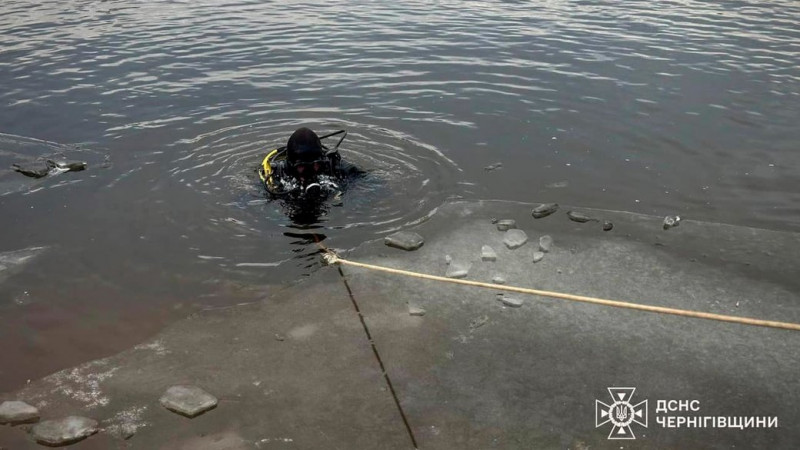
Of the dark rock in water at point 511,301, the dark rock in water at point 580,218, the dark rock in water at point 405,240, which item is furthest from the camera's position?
the dark rock in water at point 580,218

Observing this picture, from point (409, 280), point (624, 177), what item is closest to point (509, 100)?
point (624, 177)

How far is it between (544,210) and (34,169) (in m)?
6.11

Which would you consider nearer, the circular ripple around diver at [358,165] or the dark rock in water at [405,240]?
the dark rock in water at [405,240]

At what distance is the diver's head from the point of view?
7.89 meters

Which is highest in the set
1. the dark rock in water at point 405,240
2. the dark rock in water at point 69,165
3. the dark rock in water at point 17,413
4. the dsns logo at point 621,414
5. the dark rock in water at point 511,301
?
the dark rock in water at point 69,165

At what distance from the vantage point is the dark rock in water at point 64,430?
427 centimetres

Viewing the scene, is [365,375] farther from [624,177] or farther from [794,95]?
[794,95]

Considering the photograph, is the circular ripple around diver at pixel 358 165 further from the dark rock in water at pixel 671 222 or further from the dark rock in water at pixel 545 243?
the dark rock in water at pixel 671 222

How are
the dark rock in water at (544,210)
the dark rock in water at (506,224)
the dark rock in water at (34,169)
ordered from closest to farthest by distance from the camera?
1. the dark rock in water at (506,224)
2. the dark rock in water at (544,210)
3. the dark rock in water at (34,169)

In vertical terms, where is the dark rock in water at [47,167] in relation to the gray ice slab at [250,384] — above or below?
above

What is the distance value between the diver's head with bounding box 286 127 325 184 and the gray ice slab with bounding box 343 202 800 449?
1554mm

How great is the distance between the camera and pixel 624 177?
27.8ft

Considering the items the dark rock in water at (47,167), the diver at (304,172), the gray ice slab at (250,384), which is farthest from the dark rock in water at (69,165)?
the gray ice slab at (250,384)

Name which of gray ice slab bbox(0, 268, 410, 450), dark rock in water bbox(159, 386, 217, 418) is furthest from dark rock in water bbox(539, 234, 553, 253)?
dark rock in water bbox(159, 386, 217, 418)
